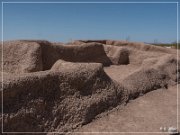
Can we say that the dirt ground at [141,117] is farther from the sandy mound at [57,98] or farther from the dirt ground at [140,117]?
the sandy mound at [57,98]

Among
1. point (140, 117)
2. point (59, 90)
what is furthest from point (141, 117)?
point (59, 90)

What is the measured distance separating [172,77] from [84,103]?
510 centimetres

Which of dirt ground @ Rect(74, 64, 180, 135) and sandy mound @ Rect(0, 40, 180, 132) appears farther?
dirt ground @ Rect(74, 64, 180, 135)

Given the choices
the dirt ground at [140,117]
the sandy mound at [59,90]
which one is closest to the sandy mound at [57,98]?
the sandy mound at [59,90]

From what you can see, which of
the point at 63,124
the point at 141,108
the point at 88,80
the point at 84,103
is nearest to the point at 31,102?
the point at 63,124

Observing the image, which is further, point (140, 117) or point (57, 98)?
point (140, 117)

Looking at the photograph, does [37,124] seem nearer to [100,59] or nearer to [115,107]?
[115,107]

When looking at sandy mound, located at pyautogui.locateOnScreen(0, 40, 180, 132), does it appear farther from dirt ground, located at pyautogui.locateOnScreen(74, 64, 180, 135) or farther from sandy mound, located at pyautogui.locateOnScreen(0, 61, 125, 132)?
dirt ground, located at pyautogui.locateOnScreen(74, 64, 180, 135)

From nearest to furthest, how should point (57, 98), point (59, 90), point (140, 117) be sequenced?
point (57, 98)
point (59, 90)
point (140, 117)

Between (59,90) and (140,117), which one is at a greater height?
(59,90)

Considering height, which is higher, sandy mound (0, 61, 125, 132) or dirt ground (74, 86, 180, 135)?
sandy mound (0, 61, 125, 132)

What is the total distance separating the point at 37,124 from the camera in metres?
4.91

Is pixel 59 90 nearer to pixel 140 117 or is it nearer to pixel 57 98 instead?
pixel 57 98

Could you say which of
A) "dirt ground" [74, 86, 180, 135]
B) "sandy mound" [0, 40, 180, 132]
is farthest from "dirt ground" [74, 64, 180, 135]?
"sandy mound" [0, 40, 180, 132]
